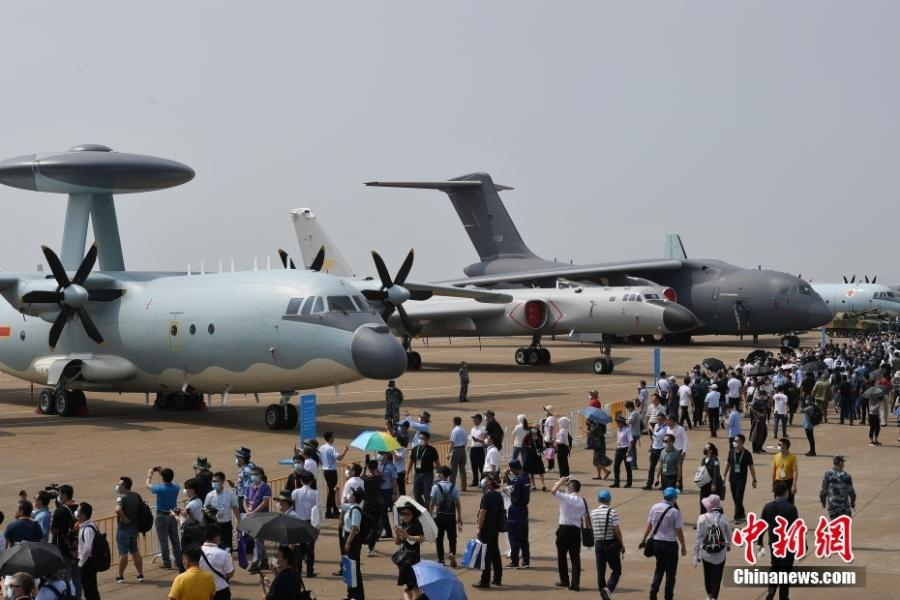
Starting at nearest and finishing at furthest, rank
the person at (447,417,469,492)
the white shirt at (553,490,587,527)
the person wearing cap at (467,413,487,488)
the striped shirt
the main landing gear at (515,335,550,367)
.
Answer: the striped shirt < the white shirt at (553,490,587,527) < the person at (447,417,469,492) < the person wearing cap at (467,413,487,488) < the main landing gear at (515,335,550,367)

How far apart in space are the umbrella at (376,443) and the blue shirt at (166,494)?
2.94 m

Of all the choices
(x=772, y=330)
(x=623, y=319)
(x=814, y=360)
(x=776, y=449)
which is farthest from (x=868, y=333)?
(x=776, y=449)

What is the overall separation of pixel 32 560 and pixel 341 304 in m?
17.8

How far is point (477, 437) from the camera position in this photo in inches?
807

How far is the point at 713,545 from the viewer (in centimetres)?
1247

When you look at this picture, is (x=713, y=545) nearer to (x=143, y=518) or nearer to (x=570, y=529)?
(x=570, y=529)

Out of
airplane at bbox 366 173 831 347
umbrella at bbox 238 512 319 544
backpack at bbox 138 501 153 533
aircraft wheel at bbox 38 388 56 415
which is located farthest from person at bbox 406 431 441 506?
airplane at bbox 366 173 831 347

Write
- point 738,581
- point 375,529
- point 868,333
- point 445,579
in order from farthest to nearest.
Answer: point 868,333 → point 375,529 → point 738,581 → point 445,579

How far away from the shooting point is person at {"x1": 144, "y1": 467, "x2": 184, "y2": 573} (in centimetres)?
1451

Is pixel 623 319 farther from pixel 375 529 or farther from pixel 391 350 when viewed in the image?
pixel 375 529

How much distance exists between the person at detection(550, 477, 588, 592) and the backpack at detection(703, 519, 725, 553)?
169 cm

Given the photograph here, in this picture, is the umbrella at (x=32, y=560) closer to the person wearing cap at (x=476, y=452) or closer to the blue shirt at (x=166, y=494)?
the blue shirt at (x=166, y=494)

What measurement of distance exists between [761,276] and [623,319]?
40.7 ft

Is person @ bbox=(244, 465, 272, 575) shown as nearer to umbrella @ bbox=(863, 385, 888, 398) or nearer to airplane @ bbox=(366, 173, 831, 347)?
umbrella @ bbox=(863, 385, 888, 398)
